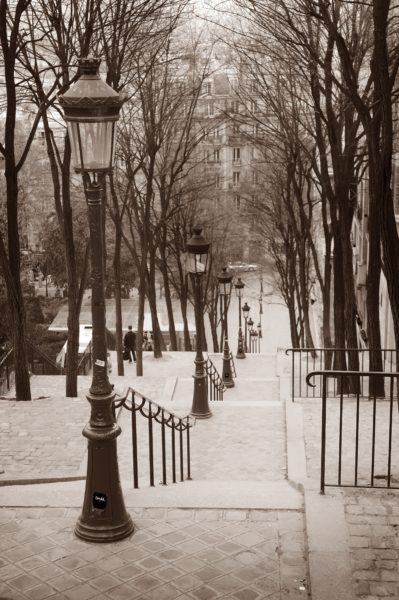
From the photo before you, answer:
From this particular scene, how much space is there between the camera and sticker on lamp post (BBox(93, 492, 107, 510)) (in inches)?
231

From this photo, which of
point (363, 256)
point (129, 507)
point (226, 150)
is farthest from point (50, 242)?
point (129, 507)

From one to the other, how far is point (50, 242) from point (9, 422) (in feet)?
92.7

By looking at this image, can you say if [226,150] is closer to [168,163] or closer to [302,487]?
[168,163]

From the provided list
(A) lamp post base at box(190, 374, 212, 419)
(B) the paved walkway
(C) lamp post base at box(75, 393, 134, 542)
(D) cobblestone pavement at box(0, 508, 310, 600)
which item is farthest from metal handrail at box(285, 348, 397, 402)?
Answer: (C) lamp post base at box(75, 393, 134, 542)

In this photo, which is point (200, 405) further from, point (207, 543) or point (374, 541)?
point (374, 541)

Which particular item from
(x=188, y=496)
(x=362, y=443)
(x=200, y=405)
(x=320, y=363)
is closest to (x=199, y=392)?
(x=200, y=405)

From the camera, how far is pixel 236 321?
47.5 m

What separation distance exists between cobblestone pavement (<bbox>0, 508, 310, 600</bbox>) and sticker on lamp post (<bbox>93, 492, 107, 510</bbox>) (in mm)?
293

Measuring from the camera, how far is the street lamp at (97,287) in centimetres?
531

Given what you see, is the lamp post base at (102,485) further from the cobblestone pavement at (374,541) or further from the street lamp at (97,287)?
the cobblestone pavement at (374,541)

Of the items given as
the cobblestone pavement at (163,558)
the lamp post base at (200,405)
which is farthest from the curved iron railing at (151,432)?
the lamp post base at (200,405)

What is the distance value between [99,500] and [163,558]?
0.71 m

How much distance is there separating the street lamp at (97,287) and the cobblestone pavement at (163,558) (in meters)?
0.21

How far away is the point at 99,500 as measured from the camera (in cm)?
588
